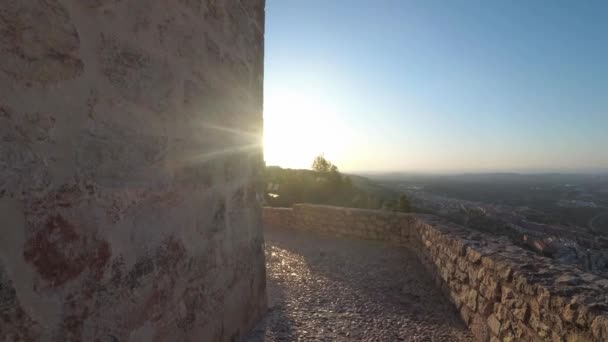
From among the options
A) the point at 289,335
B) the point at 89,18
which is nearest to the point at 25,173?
the point at 89,18

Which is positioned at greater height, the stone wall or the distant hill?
the stone wall

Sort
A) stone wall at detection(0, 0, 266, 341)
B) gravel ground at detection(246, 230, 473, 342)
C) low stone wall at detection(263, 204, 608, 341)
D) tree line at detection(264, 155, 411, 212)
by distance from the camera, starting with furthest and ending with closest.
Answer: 1. tree line at detection(264, 155, 411, 212)
2. gravel ground at detection(246, 230, 473, 342)
3. low stone wall at detection(263, 204, 608, 341)
4. stone wall at detection(0, 0, 266, 341)

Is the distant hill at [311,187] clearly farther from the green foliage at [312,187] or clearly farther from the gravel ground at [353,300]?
the gravel ground at [353,300]

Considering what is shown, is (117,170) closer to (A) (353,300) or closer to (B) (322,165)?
(A) (353,300)

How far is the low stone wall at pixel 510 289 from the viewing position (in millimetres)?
1909

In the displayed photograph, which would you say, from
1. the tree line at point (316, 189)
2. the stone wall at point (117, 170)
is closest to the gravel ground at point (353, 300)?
the stone wall at point (117, 170)

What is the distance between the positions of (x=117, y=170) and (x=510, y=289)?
300 centimetres

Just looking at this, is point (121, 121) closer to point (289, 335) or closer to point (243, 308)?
point (243, 308)

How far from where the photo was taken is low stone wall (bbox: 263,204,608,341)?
1909mm

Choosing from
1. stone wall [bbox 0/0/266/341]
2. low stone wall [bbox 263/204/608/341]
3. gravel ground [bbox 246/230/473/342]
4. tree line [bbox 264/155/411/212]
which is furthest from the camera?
tree line [bbox 264/155/411/212]

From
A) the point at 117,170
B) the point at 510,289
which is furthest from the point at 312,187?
the point at 117,170

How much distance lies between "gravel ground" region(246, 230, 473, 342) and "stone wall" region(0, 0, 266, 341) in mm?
1011

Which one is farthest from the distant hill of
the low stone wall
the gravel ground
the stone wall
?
the stone wall

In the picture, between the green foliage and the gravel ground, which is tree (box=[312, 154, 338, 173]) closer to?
the green foliage
